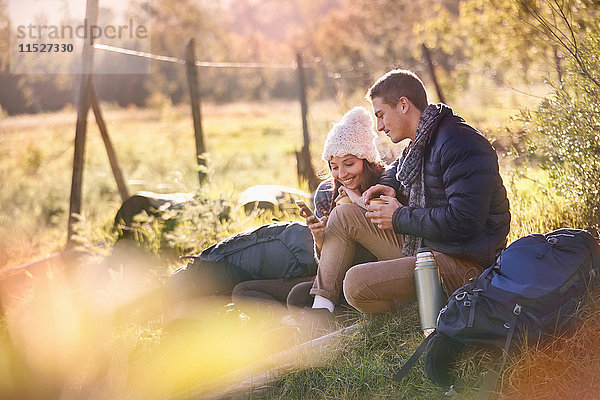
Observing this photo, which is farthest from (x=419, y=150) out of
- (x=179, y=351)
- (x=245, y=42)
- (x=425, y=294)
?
(x=245, y=42)

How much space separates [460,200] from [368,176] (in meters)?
0.88

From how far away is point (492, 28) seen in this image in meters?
8.12

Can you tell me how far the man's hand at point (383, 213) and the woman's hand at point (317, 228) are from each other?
11.0 inches

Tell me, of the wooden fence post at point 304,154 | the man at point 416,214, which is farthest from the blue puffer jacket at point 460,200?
the wooden fence post at point 304,154

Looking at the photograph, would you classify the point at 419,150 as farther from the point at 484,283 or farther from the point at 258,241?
the point at 258,241

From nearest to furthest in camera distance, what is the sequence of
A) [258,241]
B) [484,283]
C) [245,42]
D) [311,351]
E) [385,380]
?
1. [484,283]
2. [385,380]
3. [311,351]
4. [258,241]
5. [245,42]

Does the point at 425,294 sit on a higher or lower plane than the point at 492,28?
lower

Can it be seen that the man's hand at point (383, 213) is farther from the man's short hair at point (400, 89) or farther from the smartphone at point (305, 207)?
the man's short hair at point (400, 89)

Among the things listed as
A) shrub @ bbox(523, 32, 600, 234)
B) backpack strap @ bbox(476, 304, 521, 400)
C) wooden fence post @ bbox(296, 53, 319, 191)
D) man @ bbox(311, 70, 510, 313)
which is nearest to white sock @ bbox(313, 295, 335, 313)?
man @ bbox(311, 70, 510, 313)

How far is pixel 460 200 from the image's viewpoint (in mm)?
3146

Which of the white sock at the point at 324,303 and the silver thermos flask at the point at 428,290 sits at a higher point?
the silver thermos flask at the point at 428,290

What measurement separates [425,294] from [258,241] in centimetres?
157

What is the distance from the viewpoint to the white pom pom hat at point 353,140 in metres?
3.86

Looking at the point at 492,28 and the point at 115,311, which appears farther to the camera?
the point at 492,28
